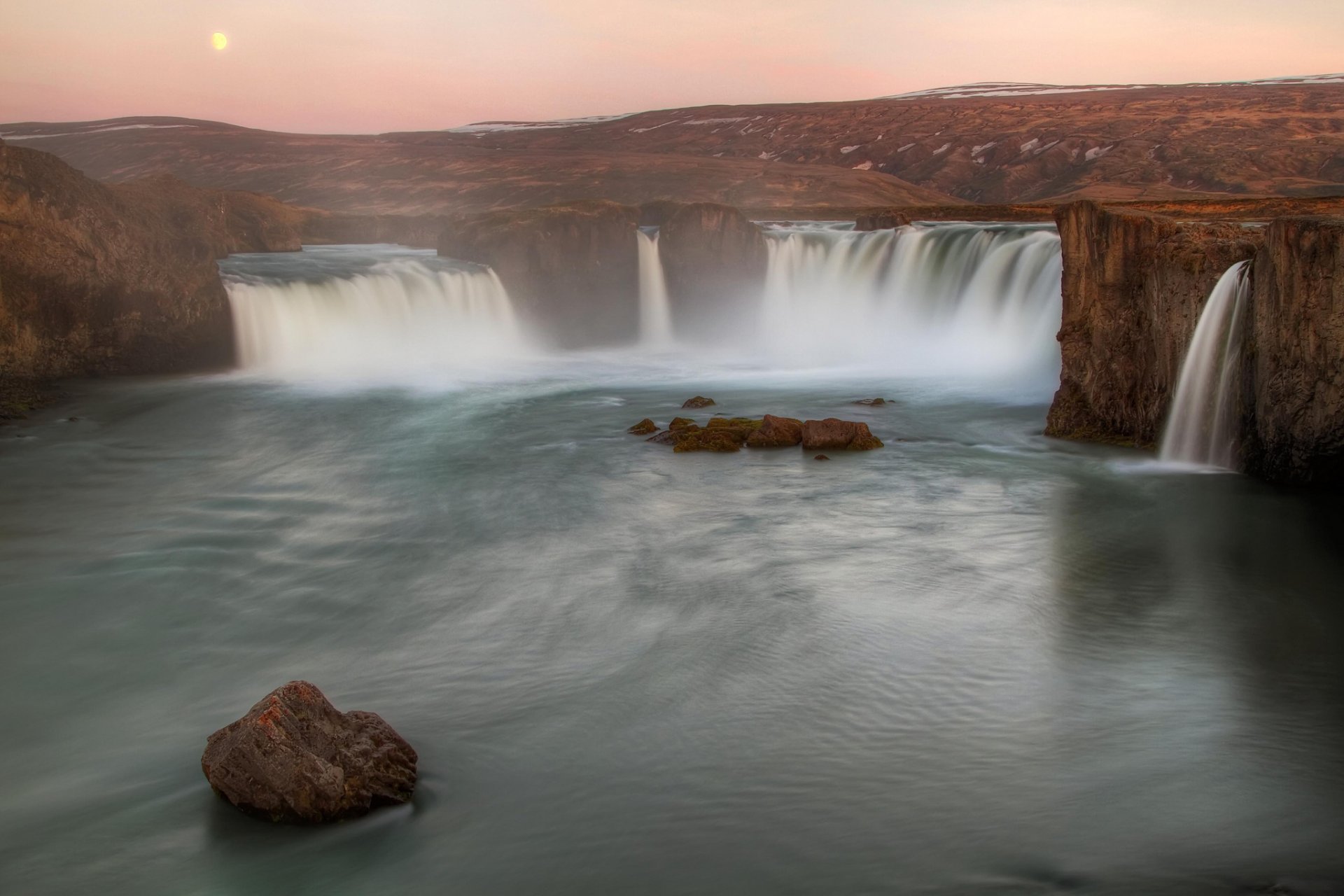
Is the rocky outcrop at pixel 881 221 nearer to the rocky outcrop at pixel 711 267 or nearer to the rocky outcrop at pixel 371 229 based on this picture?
the rocky outcrop at pixel 711 267

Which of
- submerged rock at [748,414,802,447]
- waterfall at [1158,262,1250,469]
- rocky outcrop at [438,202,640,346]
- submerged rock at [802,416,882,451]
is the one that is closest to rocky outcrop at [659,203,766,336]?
rocky outcrop at [438,202,640,346]

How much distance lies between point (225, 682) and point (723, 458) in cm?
836

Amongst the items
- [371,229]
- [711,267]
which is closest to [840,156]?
[371,229]

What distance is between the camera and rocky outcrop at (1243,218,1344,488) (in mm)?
11422

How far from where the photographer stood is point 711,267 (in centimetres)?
3123

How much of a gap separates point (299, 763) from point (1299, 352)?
10994 millimetres

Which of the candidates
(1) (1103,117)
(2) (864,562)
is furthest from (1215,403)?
(1) (1103,117)

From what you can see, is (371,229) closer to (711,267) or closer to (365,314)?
(365,314)

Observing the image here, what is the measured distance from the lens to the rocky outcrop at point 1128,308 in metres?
13.5

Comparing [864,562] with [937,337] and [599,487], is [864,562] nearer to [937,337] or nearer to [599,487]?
[599,487]

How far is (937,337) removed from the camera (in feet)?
86.0

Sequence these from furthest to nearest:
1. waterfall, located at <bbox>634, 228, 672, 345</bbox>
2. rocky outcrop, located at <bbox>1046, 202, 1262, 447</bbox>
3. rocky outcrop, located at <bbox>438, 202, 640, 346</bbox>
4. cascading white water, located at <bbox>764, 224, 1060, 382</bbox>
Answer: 1. waterfall, located at <bbox>634, 228, 672, 345</bbox>
2. rocky outcrop, located at <bbox>438, 202, 640, 346</bbox>
3. cascading white water, located at <bbox>764, 224, 1060, 382</bbox>
4. rocky outcrop, located at <bbox>1046, 202, 1262, 447</bbox>

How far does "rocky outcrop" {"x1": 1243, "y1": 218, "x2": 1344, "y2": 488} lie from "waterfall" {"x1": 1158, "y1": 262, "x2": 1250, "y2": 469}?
0.29m

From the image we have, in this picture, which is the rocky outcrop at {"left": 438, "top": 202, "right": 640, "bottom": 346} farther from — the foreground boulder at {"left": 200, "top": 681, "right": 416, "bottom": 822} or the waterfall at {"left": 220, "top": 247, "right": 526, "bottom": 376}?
the foreground boulder at {"left": 200, "top": 681, "right": 416, "bottom": 822}
